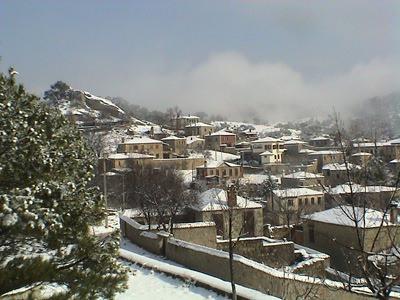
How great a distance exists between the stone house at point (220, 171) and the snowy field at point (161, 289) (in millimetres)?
42958

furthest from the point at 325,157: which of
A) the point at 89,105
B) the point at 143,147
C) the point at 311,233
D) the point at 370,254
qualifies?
the point at 370,254

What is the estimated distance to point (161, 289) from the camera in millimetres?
11125

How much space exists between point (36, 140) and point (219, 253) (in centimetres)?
822

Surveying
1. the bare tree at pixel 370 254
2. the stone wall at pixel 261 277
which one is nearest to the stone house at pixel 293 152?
the stone wall at pixel 261 277

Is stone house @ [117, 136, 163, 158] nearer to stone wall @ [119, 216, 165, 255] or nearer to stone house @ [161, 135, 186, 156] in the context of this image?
stone house @ [161, 135, 186, 156]

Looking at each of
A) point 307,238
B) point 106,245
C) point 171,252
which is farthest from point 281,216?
point 106,245

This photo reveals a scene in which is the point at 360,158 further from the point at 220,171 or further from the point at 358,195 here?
the point at 220,171

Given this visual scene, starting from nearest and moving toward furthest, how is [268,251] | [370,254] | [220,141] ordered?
1. [370,254]
2. [268,251]
3. [220,141]

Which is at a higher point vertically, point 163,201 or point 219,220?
point 163,201

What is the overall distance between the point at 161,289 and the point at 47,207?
20.5 ft

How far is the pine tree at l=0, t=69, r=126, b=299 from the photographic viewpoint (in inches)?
208

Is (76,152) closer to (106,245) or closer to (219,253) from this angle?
(106,245)

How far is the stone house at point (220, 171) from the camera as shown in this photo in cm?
5660

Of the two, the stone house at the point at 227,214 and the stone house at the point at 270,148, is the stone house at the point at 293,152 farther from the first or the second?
the stone house at the point at 227,214
